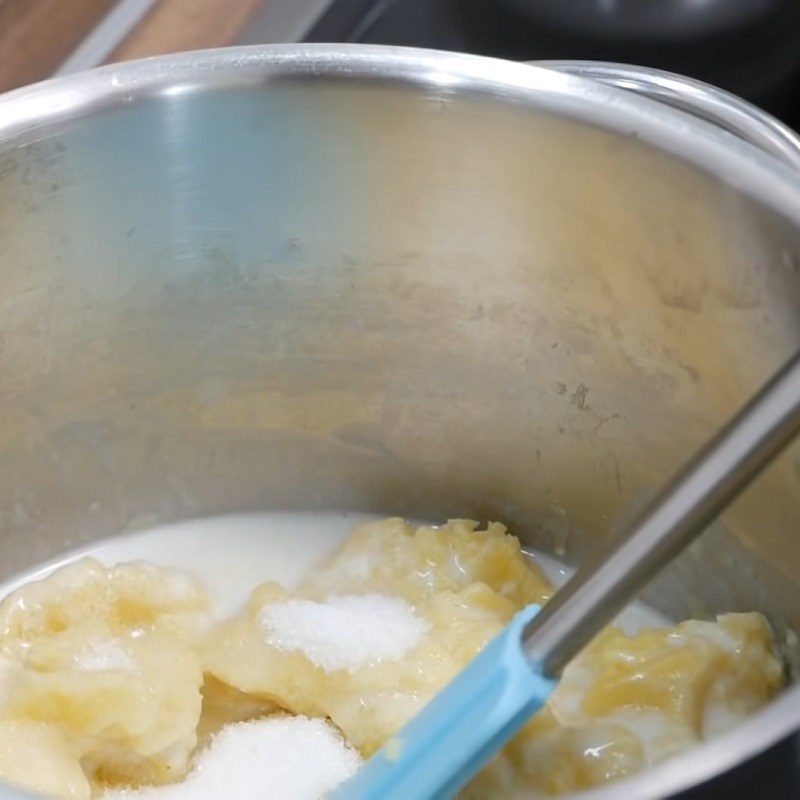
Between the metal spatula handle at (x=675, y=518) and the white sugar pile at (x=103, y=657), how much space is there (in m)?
0.30

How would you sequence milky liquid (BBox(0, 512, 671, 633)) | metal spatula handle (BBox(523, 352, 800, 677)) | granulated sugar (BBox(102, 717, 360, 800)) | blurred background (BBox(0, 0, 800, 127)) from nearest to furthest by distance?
metal spatula handle (BBox(523, 352, 800, 677)), granulated sugar (BBox(102, 717, 360, 800)), milky liquid (BBox(0, 512, 671, 633)), blurred background (BBox(0, 0, 800, 127))

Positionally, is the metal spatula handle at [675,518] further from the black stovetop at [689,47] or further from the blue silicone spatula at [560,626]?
the black stovetop at [689,47]

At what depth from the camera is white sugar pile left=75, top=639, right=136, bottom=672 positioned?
72 cm

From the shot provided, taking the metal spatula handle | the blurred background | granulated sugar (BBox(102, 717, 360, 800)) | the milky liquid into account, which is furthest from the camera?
the blurred background

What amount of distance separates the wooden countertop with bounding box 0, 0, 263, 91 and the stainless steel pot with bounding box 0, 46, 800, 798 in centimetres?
26

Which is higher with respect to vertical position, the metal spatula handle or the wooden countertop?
the metal spatula handle

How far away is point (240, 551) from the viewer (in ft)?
2.83

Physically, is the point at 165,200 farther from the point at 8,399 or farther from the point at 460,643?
the point at 460,643

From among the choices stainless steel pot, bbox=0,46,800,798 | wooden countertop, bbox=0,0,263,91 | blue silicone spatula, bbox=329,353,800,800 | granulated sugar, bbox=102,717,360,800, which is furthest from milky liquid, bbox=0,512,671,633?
wooden countertop, bbox=0,0,263,91

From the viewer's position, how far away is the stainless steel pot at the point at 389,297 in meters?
0.69

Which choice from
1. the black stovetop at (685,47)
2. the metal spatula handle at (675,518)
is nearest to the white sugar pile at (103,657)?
the metal spatula handle at (675,518)

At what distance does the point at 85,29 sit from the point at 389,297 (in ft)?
1.39

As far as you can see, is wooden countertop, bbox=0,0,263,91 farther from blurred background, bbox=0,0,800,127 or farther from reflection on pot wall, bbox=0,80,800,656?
reflection on pot wall, bbox=0,80,800,656

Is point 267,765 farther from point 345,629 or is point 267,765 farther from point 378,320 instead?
point 378,320
